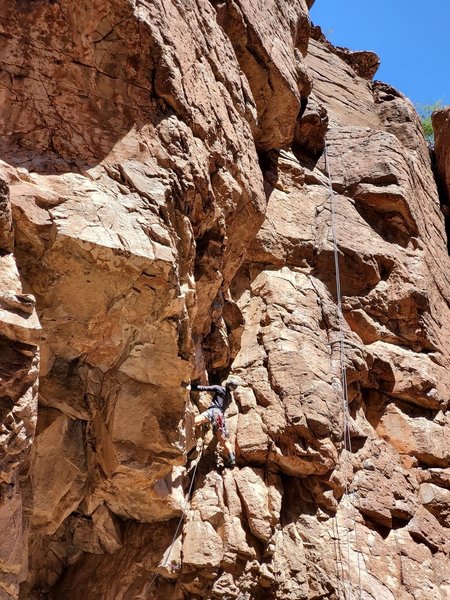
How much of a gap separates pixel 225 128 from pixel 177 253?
2242mm

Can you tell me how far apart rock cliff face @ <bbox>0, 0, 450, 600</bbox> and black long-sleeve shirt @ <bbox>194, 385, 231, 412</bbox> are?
185 millimetres

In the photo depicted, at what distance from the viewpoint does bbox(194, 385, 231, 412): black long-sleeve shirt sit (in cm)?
917

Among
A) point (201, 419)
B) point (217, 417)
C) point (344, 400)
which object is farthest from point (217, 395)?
point (344, 400)

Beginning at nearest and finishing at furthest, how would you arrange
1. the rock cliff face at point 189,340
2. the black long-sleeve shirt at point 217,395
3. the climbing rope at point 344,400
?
the rock cliff face at point 189,340, the climbing rope at point 344,400, the black long-sleeve shirt at point 217,395

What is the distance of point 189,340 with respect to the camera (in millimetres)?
7363

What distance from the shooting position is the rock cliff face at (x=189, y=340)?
21.1 feet

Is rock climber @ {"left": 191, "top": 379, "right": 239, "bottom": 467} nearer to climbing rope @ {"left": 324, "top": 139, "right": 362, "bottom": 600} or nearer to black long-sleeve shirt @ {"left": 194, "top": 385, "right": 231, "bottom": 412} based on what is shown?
black long-sleeve shirt @ {"left": 194, "top": 385, "right": 231, "bottom": 412}

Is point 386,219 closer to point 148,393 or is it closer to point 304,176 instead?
point 304,176

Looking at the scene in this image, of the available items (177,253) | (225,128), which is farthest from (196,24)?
(177,253)

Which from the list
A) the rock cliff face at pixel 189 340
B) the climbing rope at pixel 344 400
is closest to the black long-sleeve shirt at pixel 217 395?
the rock cliff face at pixel 189 340

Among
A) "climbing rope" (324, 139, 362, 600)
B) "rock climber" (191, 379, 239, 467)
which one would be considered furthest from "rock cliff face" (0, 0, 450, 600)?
"rock climber" (191, 379, 239, 467)

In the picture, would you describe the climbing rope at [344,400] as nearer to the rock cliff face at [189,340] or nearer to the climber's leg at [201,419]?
the rock cliff face at [189,340]

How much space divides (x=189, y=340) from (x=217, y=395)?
7.18ft

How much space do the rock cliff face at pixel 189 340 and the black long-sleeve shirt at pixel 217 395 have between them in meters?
0.19
